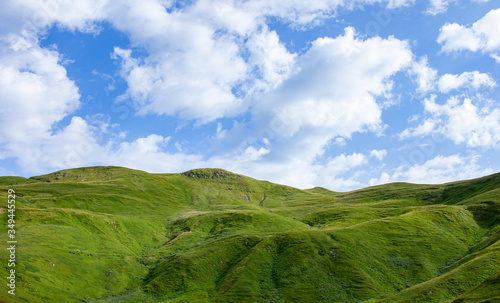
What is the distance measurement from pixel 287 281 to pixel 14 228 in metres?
94.2

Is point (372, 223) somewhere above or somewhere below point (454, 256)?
above

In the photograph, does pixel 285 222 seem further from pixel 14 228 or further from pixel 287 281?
pixel 14 228

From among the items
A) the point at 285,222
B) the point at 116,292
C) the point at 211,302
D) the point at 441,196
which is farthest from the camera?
the point at 441,196

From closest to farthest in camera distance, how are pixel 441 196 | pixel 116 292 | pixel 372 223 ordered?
pixel 116 292, pixel 372 223, pixel 441 196

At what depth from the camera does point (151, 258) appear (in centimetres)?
11788

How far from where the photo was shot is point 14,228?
10538 cm

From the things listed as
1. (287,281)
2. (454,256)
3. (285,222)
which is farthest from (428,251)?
(285,222)

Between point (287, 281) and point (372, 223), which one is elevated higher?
point (372, 223)

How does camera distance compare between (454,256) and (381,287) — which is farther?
(454,256)

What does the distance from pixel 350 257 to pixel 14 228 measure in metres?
Result: 115

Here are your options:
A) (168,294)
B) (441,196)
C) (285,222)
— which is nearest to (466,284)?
(168,294)

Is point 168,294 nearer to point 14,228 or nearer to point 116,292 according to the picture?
point 116,292

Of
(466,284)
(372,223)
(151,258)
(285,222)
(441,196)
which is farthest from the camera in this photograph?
(441,196)

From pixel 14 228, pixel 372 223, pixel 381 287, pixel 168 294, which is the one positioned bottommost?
pixel 381 287
